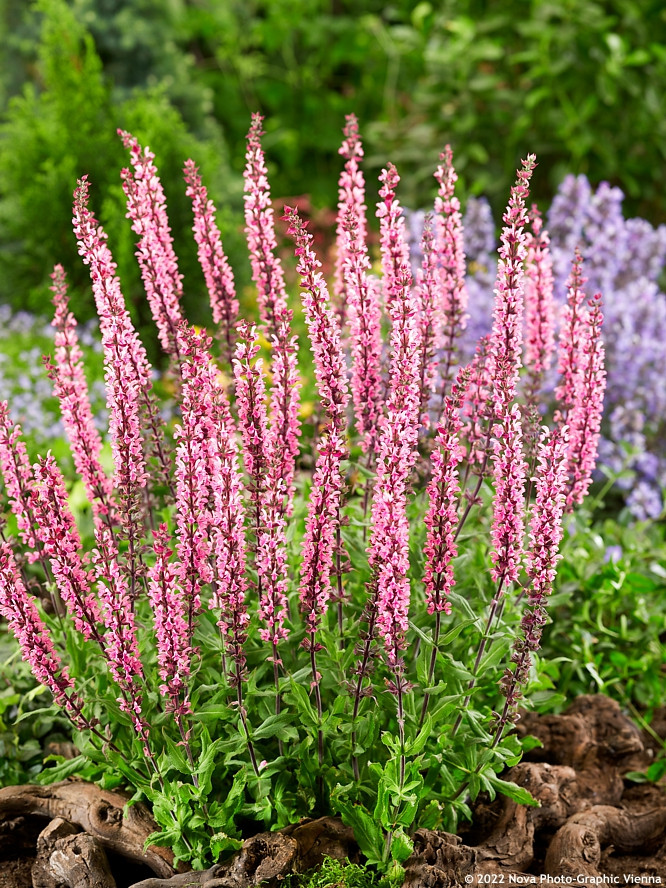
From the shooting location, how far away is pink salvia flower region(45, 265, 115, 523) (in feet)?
8.52

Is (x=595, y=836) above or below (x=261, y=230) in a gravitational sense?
below

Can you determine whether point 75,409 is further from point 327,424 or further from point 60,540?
point 327,424

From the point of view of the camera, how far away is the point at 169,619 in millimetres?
2238

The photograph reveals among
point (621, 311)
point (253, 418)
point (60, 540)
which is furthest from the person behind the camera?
point (621, 311)

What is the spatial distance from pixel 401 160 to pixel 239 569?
21.8 feet

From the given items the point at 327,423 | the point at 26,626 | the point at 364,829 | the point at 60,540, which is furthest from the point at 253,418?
the point at 364,829

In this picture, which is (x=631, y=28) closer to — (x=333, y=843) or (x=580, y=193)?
(x=580, y=193)

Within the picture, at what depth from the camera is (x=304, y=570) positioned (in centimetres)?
222

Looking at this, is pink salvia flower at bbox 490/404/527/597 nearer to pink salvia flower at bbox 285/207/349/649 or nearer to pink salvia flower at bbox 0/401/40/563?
pink salvia flower at bbox 285/207/349/649

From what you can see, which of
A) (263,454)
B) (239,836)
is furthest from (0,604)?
(239,836)

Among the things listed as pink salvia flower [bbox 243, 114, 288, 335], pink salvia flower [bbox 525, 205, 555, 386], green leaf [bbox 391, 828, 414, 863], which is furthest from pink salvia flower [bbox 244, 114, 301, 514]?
green leaf [bbox 391, 828, 414, 863]

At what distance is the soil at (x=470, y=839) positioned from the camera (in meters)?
2.52

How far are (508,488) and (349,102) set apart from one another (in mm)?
8678

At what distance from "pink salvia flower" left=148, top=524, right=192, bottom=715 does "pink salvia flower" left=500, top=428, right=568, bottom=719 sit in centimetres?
91
